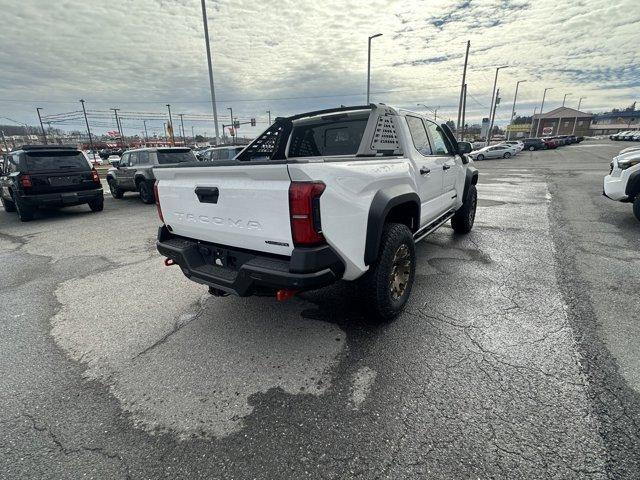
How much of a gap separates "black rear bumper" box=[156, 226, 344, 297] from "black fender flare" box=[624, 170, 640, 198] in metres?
6.79

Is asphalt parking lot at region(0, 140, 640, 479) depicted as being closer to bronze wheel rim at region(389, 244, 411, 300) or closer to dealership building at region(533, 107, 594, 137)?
bronze wheel rim at region(389, 244, 411, 300)

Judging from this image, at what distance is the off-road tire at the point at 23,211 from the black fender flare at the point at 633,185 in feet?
43.3

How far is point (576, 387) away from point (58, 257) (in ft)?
23.2

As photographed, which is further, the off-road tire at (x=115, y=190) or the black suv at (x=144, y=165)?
the off-road tire at (x=115, y=190)

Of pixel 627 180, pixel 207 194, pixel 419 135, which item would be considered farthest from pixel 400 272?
pixel 627 180

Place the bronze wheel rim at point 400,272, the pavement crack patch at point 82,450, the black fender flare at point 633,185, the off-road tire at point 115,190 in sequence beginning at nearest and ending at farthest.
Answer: the pavement crack patch at point 82,450 < the bronze wheel rim at point 400,272 < the black fender flare at point 633,185 < the off-road tire at point 115,190

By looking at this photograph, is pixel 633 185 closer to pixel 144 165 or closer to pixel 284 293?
pixel 284 293

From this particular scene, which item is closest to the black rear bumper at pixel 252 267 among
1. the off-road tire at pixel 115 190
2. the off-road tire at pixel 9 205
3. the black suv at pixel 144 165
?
the black suv at pixel 144 165

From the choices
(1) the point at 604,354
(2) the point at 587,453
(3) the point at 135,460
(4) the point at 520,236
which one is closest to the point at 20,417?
(3) the point at 135,460

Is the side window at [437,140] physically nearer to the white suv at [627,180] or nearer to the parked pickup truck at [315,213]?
the parked pickup truck at [315,213]

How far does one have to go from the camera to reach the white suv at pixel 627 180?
607 cm

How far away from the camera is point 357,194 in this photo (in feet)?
8.22

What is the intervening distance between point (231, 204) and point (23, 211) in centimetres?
892

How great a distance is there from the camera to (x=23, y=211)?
830 cm
